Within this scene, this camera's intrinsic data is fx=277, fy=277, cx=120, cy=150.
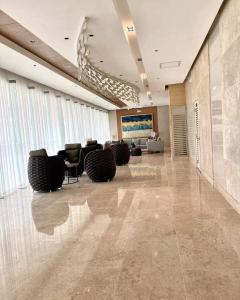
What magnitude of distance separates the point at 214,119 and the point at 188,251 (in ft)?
11.9

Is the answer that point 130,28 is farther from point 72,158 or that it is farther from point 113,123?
point 113,123

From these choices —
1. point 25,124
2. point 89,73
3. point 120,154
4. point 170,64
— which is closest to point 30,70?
point 25,124

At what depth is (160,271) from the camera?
2.93 meters

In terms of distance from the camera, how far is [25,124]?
9.27 meters

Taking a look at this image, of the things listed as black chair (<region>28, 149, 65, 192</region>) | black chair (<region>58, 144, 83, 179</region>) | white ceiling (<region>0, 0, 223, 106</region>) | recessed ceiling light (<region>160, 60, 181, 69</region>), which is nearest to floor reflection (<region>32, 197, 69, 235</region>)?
black chair (<region>28, 149, 65, 192</region>)

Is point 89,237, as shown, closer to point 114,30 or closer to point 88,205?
point 88,205

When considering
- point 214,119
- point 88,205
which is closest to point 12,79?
point 88,205

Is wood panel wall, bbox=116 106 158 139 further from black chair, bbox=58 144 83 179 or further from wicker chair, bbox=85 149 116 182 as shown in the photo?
wicker chair, bbox=85 149 116 182

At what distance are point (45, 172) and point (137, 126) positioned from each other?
1698 centimetres

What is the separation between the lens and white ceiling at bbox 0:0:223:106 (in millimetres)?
4359

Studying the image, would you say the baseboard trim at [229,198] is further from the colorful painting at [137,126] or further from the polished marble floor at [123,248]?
the colorful painting at [137,126]

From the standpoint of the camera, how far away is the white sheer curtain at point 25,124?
8.10 meters

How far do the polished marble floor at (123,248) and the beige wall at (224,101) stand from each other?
0.56 m

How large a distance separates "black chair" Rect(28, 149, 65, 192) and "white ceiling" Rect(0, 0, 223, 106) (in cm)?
279
